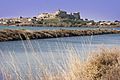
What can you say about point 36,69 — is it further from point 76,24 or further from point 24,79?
point 76,24

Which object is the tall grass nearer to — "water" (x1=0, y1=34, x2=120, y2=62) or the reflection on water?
the reflection on water

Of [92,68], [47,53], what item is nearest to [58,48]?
[47,53]

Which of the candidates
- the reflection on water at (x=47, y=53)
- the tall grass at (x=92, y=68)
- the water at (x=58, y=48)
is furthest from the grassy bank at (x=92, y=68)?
the water at (x=58, y=48)

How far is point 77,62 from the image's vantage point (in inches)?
336

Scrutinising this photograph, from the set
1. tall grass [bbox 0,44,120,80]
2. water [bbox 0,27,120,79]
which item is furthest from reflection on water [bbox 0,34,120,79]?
tall grass [bbox 0,44,120,80]

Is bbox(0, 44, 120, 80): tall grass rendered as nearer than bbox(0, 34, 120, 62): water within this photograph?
Yes

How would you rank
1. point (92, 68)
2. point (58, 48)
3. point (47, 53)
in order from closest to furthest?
1. point (92, 68)
2. point (58, 48)
3. point (47, 53)

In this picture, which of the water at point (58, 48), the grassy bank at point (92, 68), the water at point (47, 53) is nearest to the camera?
the grassy bank at point (92, 68)

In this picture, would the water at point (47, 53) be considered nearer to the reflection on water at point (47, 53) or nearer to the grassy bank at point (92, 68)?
the reflection on water at point (47, 53)

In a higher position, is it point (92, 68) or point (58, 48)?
point (92, 68)

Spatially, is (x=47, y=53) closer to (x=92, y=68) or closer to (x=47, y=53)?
(x=47, y=53)

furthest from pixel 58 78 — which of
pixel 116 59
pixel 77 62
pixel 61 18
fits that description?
pixel 61 18

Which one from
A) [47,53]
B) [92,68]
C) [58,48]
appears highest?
[92,68]

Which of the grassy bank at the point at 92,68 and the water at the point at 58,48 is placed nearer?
the grassy bank at the point at 92,68
